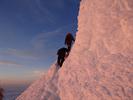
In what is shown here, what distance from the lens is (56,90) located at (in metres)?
17.3

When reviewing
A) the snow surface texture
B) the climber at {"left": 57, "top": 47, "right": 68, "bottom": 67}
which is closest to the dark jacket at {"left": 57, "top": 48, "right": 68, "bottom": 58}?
the climber at {"left": 57, "top": 47, "right": 68, "bottom": 67}

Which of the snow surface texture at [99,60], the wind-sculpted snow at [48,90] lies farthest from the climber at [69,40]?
the snow surface texture at [99,60]

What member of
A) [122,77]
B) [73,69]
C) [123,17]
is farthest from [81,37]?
[122,77]

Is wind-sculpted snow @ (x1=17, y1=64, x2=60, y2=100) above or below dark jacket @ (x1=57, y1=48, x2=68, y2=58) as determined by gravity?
below

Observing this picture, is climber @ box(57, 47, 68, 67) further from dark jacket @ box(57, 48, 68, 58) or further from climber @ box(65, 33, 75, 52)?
climber @ box(65, 33, 75, 52)

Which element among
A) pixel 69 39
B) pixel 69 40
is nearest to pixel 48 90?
pixel 69 40

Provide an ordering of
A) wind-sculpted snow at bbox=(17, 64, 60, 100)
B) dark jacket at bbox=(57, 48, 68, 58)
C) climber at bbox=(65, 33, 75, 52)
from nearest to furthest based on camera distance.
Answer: wind-sculpted snow at bbox=(17, 64, 60, 100), dark jacket at bbox=(57, 48, 68, 58), climber at bbox=(65, 33, 75, 52)

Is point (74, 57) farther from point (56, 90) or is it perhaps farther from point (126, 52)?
point (126, 52)

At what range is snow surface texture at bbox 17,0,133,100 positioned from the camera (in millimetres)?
12875

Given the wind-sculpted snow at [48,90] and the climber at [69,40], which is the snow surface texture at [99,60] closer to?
the wind-sculpted snow at [48,90]

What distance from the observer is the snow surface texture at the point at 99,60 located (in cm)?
1288

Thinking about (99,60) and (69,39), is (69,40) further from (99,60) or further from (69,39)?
(99,60)

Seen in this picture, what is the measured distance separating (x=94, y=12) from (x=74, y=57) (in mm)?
4064

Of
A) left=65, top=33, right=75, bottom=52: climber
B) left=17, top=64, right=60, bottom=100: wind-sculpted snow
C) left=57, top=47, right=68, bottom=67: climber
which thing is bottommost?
left=17, top=64, right=60, bottom=100: wind-sculpted snow
